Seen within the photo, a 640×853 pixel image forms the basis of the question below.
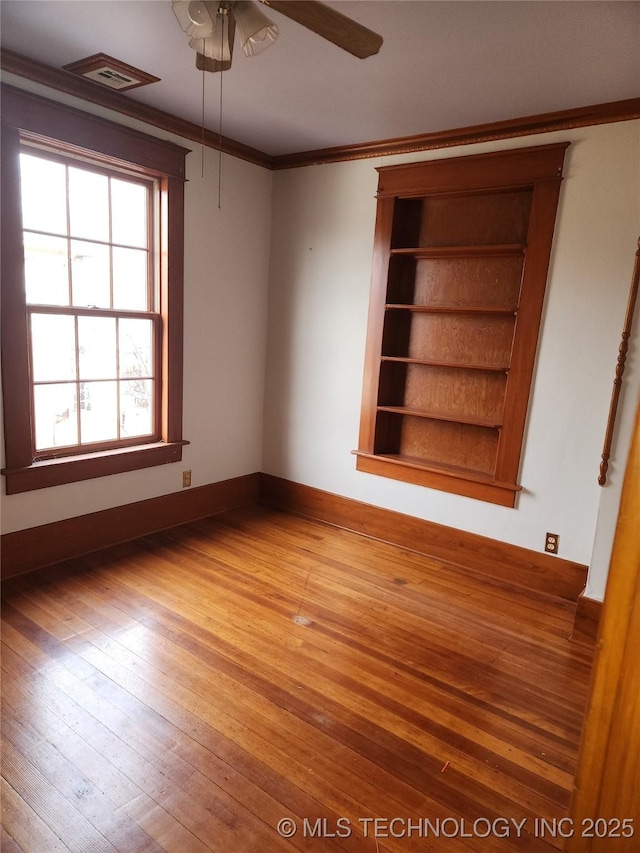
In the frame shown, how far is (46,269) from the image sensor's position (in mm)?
2828

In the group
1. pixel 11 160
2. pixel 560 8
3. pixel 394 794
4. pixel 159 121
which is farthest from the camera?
pixel 159 121

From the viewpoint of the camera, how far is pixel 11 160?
254cm

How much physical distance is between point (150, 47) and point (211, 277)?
4.80 feet

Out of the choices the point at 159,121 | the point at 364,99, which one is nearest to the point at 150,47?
the point at 159,121

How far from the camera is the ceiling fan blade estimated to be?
4.82 feet

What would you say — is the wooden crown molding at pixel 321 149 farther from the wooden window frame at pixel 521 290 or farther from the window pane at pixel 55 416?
the window pane at pixel 55 416

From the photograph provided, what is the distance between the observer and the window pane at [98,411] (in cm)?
312

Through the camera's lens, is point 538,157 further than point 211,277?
No

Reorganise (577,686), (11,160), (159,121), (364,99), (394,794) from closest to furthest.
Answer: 1. (394,794)
2. (577,686)
3. (11,160)
4. (364,99)
5. (159,121)

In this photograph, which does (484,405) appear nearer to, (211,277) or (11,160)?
(211,277)

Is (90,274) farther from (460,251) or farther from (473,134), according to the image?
(473,134)

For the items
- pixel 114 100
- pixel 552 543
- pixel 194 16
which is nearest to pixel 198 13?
pixel 194 16

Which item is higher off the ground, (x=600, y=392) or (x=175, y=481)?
(x=600, y=392)

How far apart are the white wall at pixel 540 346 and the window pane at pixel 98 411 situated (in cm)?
130
